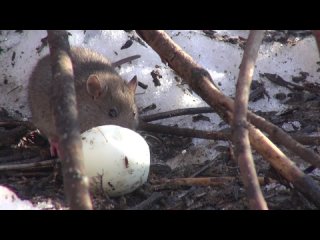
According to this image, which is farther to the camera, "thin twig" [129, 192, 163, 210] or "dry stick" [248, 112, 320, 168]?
"thin twig" [129, 192, 163, 210]

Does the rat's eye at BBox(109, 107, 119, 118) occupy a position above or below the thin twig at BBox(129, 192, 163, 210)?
above

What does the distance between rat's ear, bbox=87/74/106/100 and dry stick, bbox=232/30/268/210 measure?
228 cm

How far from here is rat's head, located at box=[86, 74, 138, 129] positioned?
5211 millimetres

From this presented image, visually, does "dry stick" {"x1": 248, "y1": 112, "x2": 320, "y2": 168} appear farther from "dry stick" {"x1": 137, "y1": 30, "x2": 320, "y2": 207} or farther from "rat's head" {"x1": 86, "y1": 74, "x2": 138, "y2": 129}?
"rat's head" {"x1": 86, "y1": 74, "x2": 138, "y2": 129}

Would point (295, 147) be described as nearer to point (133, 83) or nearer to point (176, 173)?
point (176, 173)

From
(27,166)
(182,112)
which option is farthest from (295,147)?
(182,112)

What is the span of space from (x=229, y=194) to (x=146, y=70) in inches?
90.6

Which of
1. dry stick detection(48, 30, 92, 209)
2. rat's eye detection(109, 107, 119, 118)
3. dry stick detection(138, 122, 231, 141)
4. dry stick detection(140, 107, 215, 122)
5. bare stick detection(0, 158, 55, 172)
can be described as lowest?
dry stick detection(48, 30, 92, 209)

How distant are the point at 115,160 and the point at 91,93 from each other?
169 cm

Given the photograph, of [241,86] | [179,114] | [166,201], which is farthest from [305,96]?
[241,86]

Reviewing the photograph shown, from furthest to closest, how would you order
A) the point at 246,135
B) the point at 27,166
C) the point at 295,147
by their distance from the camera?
the point at 27,166 < the point at 295,147 < the point at 246,135

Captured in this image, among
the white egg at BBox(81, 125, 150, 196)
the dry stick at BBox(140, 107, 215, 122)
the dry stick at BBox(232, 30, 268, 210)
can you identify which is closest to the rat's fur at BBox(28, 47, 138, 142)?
the dry stick at BBox(140, 107, 215, 122)

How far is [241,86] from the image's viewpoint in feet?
9.32

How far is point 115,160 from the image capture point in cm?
366
